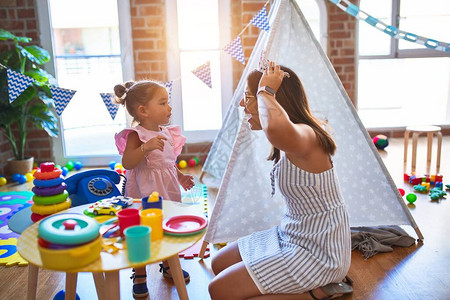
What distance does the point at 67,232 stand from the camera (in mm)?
1080

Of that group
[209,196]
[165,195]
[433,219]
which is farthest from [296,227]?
[209,196]

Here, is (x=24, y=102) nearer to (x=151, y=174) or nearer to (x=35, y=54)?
(x=35, y=54)

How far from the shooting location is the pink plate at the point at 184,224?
1.27 metres

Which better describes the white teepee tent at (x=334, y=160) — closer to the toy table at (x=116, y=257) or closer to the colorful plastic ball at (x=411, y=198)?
the colorful plastic ball at (x=411, y=198)

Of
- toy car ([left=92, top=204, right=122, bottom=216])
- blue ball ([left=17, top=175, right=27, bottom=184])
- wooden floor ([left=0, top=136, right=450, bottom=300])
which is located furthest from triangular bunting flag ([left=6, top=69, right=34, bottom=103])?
blue ball ([left=17, top=175, right=27, bottom=184])

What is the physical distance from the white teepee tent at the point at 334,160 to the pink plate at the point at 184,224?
86 cm

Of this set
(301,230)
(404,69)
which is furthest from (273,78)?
(404,69)

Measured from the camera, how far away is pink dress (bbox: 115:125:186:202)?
1.95 m

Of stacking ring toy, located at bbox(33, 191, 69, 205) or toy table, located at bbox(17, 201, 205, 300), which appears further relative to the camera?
stacking ring toy, located at bbox(33, 191, 69, 205)

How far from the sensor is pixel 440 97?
6172 mm

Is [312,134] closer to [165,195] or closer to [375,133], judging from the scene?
[165,195]

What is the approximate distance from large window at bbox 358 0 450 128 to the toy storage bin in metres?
4.61

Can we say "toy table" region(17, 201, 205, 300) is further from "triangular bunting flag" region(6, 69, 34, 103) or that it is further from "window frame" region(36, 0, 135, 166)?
"window frame" region(36, 0, 135, 166)

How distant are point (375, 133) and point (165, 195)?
147 inches
